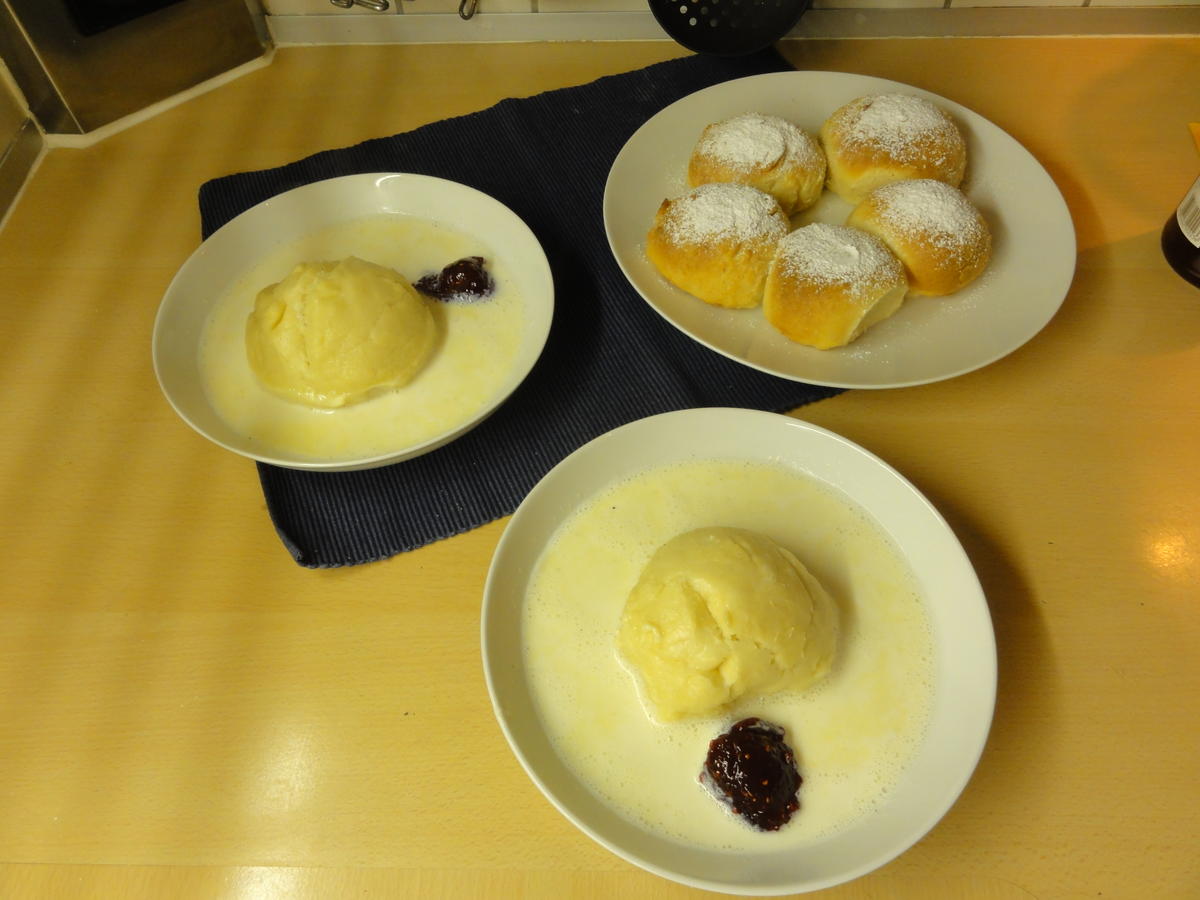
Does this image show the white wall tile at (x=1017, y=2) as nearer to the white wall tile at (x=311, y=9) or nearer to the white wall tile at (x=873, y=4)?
the white wall tile at (x=873, y=4)

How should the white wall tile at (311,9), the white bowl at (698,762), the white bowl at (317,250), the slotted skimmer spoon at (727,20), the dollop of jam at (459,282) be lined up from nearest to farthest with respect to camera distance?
the white bowl at (698,762)
the white bowl at (317,250)
the dollop of jam at (459,282)
the slotted skimmer spoon at (727,20)
the white wall tile at (311,9)

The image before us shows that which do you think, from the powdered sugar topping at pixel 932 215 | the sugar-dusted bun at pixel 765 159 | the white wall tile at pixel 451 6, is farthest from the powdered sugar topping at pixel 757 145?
the white wall tile at pixel 451 6

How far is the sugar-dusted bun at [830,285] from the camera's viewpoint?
0.83 metres

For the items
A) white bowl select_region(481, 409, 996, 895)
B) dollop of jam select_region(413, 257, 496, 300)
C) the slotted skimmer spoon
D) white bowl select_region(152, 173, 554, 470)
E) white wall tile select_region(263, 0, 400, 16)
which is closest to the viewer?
white bowl select_region(481, 409, 996, 895)

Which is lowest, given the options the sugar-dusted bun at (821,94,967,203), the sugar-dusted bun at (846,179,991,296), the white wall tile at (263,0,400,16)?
the sugar-dusted bun at (846,179,991,296)

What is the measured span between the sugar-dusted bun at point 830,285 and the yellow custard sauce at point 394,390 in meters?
0.30

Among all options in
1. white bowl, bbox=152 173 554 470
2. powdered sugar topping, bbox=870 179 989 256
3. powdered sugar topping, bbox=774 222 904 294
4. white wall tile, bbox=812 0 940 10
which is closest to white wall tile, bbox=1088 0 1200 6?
white wall tile, bbox=812 0 940 10

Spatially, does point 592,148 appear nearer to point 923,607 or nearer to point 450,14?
point 450,14

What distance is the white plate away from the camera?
86cm

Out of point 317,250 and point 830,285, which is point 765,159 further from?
point 317,250

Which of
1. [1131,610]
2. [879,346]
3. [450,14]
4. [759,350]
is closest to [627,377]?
[759,350]

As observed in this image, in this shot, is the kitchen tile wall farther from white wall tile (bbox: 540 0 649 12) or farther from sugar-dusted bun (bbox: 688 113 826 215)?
sugar-dusted bun (bbox: 688 113 826 215)

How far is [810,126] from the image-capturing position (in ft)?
3.60

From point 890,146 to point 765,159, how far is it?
6.2 inches
